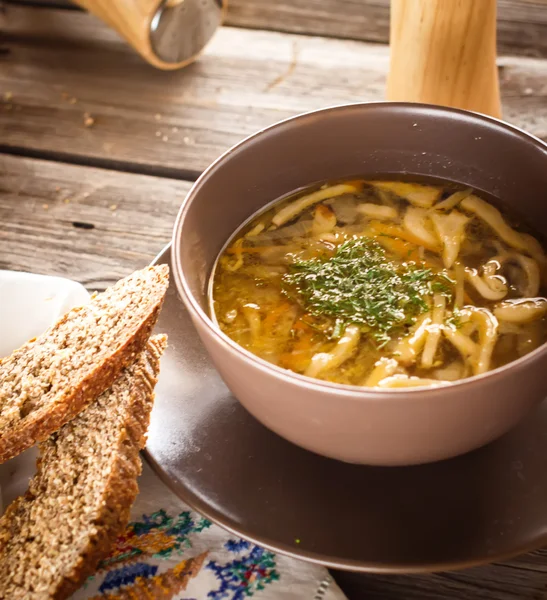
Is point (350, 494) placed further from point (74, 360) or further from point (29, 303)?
point (29, 303)

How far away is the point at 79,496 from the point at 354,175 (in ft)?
3.41

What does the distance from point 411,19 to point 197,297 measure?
1.21 m

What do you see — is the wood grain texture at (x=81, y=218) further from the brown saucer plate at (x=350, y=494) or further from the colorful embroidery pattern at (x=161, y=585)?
the colorful embroidery pattern at (x=161, y=585)

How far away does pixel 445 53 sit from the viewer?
7.72 feet

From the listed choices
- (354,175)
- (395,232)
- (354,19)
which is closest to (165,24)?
(354,19)

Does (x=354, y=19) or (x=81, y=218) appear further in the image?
(x=354, y=19)

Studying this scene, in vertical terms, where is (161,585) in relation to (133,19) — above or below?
below

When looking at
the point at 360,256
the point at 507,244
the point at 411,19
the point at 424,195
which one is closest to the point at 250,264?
the point at 360,256

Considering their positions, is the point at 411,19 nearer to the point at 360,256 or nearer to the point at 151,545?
the point at 360,256

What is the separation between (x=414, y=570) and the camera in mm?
1396

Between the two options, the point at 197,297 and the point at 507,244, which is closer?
the point at 197,297

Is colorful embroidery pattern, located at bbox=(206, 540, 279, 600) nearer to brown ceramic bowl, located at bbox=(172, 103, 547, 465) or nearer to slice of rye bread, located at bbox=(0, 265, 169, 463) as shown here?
brown ceramic bowl, located at bbox=(172, 103, 547, 465)

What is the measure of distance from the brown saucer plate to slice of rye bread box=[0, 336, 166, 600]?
75 mm

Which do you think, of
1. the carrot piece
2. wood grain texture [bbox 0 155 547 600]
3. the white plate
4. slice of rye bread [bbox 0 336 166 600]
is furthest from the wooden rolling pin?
slice of rye bread [bbox 0 336 166 600]
